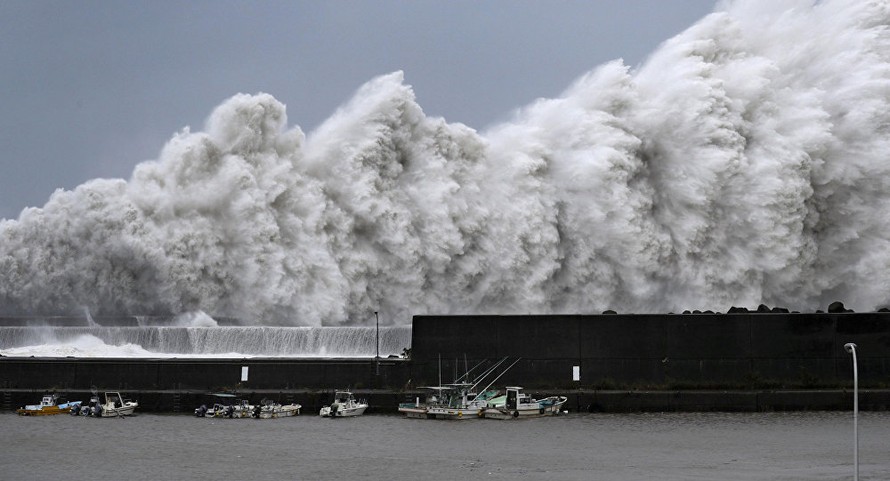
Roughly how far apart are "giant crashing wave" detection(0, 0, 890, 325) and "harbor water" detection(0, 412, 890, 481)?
1309 centimetres

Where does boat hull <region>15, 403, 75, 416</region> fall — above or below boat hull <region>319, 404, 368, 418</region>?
→ below

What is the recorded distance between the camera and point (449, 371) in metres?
35.4

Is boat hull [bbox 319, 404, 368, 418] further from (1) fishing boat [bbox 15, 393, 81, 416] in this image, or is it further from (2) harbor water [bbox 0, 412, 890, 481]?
(1) fishing boat [bbox 15, 393, 81, 416]

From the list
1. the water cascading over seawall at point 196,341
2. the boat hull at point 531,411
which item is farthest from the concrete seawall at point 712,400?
the water cascading over seawall at point 196,341

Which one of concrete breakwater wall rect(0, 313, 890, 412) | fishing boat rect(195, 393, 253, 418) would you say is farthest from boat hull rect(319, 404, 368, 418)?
fishing boat rect(195, 393, 253, 418)

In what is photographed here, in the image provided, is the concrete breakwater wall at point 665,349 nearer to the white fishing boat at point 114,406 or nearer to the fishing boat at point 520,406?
the fishing boat at point 520,406

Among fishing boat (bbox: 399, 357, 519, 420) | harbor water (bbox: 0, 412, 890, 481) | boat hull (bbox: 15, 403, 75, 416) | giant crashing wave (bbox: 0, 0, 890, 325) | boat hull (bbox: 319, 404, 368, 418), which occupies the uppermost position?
giant crashing wave (bbox: 0, 0, 890, 325)

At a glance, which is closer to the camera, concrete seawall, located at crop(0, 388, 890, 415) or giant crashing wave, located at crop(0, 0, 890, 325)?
concrete seawall, located at crop(0, 388, 890, 415)

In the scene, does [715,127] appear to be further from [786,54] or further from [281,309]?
[281,309]

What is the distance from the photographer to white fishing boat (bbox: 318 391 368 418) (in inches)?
1363

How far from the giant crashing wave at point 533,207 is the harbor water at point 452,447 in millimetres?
13087

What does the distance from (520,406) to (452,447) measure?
5.35m

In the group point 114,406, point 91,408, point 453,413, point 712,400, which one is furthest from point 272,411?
point 712,400

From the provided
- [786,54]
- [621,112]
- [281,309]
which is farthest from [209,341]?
[786,54]
